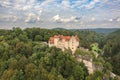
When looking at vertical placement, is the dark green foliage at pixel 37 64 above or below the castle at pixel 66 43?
below

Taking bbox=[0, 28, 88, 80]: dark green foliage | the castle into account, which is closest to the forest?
bbox=[0, 28, 88, 80]: dark green foliage

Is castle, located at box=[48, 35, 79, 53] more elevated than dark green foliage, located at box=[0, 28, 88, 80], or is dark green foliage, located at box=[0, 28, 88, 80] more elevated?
castle, located at box=[48, 35, 79, 53]

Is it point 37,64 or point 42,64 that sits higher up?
point 42,64

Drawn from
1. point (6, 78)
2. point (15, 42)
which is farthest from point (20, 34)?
point (6, 78)

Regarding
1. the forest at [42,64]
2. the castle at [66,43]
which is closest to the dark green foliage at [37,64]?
the forest at [42,64]

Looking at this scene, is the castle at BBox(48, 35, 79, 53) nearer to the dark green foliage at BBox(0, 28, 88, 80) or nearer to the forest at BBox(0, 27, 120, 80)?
the forest at BBox(0, 27, 120, 80)

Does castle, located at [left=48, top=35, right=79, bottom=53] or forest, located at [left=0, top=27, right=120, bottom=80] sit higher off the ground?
castle, located at [left=48, top=35, right=79, bottom=53]

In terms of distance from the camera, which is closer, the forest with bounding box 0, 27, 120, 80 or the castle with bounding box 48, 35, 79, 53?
the forest with bounding box 0, 27, 120, 80

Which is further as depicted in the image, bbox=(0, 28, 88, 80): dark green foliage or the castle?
the castle

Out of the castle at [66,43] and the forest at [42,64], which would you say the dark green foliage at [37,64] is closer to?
the forest at [42,64]

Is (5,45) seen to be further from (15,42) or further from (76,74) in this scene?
(76,74)

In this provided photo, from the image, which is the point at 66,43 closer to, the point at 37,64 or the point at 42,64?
the point at 42,64

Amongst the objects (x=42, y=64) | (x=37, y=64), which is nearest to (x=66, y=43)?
(x=42, y=64)
